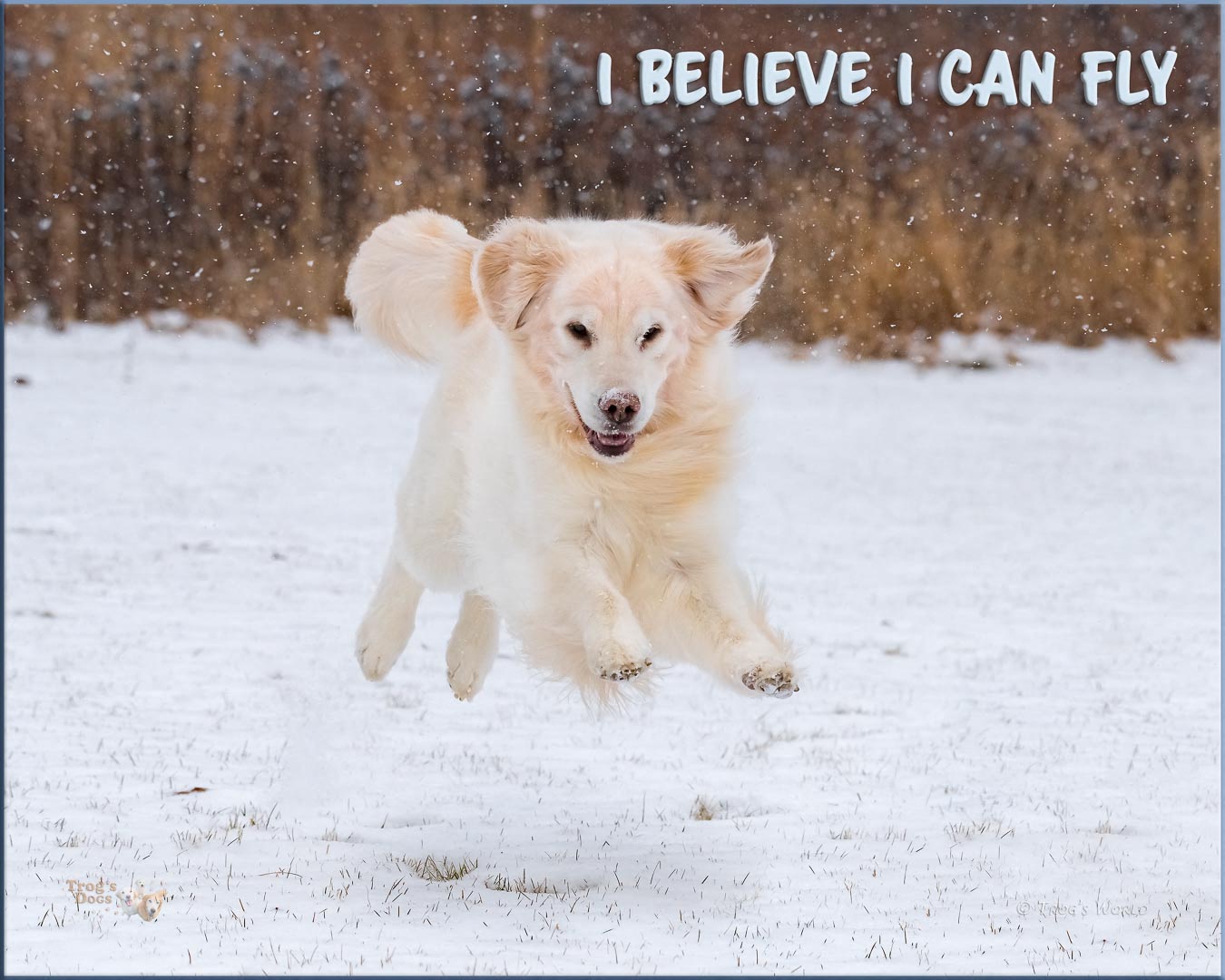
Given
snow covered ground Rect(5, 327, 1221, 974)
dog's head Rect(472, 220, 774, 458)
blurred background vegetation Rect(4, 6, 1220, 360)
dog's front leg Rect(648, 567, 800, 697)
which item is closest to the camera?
snow covered ground Rect(5, 327, 1221, 974)

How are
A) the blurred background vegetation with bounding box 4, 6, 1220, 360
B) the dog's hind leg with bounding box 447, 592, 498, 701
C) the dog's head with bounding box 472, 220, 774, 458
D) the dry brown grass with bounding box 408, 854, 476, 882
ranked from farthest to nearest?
1. the blurred background vegetation with bounding box 4, 6, 1220, 360
2. the dog's hind leg with bounding box 447, 592, 498, 701
3. the dry brown grass with bounding box 408, 854, 476, 882
4. the dog's head with bounding box 472, 220, 774, 458

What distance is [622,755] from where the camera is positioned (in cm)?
591

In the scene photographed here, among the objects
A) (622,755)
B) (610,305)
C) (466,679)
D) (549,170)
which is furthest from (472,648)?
(549,170)

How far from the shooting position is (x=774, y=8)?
1922 cm

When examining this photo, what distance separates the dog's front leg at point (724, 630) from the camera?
3.98 meters

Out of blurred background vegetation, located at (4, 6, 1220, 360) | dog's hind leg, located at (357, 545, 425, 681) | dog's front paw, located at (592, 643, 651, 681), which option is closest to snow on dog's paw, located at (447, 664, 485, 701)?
dog's hind leg, located at (357, 545, 425, 681)

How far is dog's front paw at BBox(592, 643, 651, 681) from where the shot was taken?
3.94 metres

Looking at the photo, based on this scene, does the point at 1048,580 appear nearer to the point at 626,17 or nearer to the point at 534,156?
the point at 534,156

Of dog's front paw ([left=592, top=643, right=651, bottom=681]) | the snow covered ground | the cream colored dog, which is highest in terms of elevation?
the cream colored dog

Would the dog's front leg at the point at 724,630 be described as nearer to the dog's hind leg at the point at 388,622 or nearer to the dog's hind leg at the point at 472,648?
the dog's hind leg at the point at 472,648

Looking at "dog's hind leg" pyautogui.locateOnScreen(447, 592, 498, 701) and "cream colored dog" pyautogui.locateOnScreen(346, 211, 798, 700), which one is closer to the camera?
"cream colored dog" pyautogui.locateOnScreen(346, 211, 798, 700)

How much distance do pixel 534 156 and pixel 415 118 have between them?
1408mm

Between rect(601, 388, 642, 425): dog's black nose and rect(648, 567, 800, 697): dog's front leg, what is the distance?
531 mm

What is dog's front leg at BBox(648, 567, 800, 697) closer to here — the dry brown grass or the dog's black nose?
the dog's black nose
